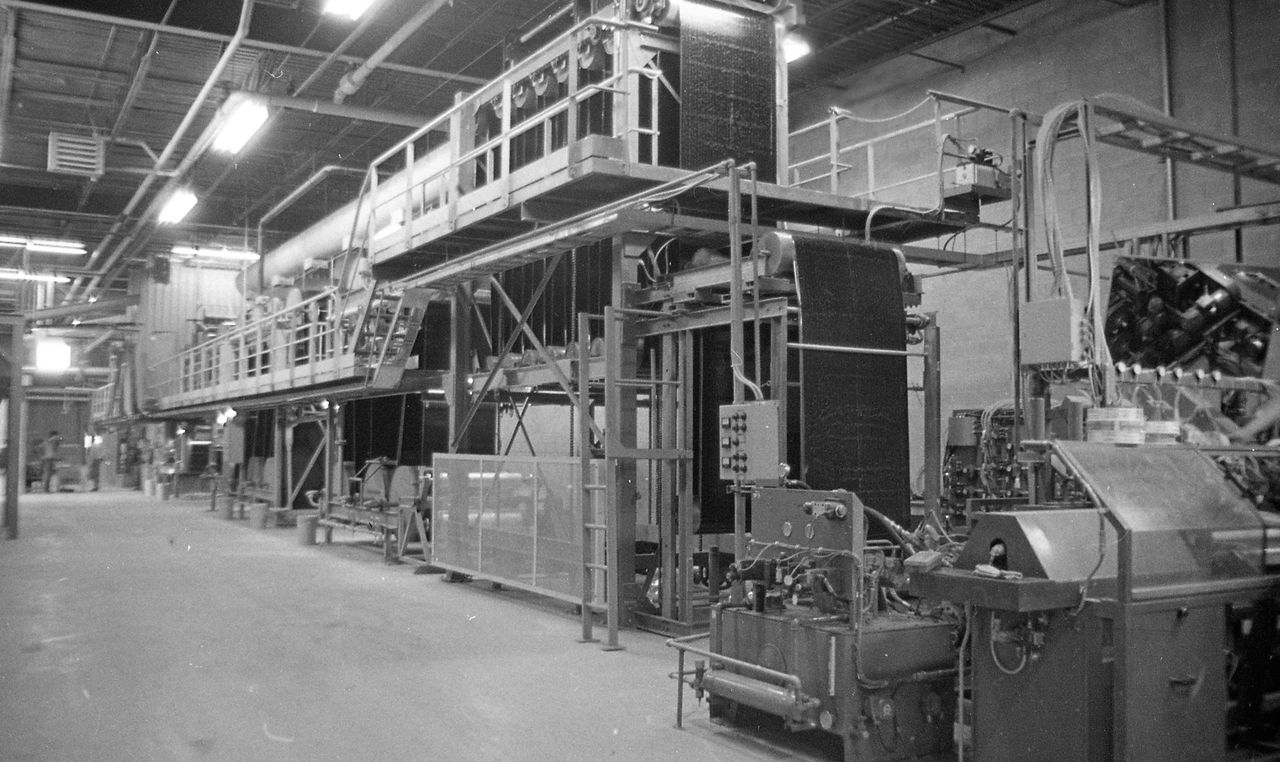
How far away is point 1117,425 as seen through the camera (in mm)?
5375

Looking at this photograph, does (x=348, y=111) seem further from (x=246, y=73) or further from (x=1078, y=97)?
(x=1078, y=97)

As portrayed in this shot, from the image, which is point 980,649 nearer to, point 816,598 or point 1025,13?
point 816,598

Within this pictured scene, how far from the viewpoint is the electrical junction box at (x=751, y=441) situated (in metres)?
7.05

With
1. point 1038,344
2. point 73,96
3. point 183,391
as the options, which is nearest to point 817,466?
point 1038,344

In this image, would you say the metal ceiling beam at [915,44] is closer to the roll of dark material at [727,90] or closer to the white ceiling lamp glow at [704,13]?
the roll of dark material at [727,90]

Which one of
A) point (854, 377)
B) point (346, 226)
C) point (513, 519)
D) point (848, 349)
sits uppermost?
point (346, 226)

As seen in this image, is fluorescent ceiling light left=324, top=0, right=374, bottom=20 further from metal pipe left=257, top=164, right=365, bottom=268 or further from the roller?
the roller

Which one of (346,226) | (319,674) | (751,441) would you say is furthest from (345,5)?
(751,441)

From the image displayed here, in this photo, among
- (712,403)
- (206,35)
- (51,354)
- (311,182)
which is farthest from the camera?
(51,354)

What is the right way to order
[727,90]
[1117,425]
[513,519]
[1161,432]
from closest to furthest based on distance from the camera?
[1117,425]
[1161,432]
[727,90]
[513,519]

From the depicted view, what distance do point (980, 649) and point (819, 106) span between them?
17.7 meters

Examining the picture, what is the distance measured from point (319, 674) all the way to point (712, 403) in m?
4.58

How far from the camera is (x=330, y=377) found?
1705 centimetres

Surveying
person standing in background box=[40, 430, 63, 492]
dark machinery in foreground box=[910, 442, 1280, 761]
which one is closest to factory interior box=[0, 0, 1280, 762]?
dark machinery in foreground box=[910, 442, 1280, 761]
